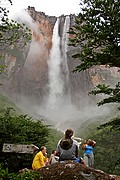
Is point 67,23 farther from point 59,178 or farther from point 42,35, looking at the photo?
point 59,178

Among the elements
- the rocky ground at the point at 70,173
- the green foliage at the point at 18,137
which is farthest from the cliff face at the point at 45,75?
the rocky ground at the point at 70,173

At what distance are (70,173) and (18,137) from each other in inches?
205

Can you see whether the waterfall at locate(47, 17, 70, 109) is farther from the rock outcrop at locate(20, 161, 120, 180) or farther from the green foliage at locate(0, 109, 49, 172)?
the rock outcrop at locate(20, 161, 120, 180)

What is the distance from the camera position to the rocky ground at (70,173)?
457cm

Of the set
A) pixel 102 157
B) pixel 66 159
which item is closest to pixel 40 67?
pixel 102 157

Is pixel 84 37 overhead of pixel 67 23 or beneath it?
beneath

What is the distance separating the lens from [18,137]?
9.55 m

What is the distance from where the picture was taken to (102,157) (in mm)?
27656

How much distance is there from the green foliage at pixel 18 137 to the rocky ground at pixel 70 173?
4.52m

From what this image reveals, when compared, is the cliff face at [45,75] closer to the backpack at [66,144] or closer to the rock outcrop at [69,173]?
the backpack at [66,144]

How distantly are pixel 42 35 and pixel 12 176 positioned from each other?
223 ft

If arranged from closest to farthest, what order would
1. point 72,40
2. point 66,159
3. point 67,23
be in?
1. point 66,159
2. point 72,40
3. point 67,23

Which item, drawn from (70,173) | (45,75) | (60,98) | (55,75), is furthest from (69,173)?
(45,75)

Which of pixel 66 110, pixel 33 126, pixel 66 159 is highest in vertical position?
pixel 66 110
